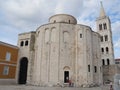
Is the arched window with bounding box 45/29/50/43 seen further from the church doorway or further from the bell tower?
the bell tower

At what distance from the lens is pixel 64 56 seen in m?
25.6

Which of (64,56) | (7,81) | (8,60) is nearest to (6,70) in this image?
(8,60)

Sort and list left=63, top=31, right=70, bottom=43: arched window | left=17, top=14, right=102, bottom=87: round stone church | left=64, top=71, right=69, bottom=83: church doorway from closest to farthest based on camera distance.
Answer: left=64, top=71, right=69, bottom=83: church doorway < left=17, top=14, right=102, bottom=87: round stone church < left=63, top=31, right=70, bottom=43: arched window

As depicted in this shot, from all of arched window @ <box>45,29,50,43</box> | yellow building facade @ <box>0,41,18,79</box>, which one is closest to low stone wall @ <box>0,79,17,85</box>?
yellow building facade @ <box>0,41,18,79</box>

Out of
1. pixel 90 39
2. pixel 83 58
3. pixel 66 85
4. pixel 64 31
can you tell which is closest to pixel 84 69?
pixel 83 58

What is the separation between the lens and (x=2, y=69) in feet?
88.1

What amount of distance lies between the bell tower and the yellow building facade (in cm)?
3296

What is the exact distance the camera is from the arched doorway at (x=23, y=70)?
1233 inches

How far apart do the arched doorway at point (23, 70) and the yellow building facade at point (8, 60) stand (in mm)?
1754

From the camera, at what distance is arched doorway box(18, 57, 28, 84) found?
31.3 m

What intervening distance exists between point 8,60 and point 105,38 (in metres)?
37.3

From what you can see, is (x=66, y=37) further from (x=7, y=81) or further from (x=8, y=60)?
(x=7, y=81)

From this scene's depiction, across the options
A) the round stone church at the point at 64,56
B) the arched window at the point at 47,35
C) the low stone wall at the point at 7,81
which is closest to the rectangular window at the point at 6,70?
the low stone wall at the point at 7,81

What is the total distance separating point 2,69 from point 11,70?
2520mm
